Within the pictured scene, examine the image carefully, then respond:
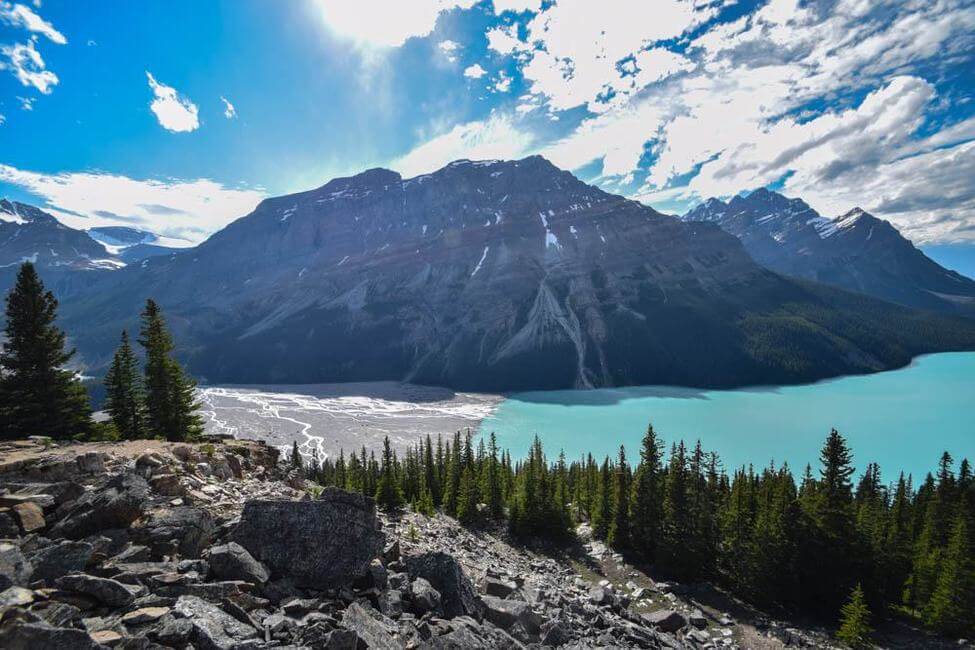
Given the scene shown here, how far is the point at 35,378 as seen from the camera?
27297 millimetres

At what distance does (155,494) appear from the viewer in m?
14.9

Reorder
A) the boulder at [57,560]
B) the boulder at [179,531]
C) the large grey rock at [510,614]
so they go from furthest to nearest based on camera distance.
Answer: the large grey rock at [510,614] < the boulder at [179,531] < the boulder at [57,560]

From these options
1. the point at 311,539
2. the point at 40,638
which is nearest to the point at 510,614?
the point at 311,539

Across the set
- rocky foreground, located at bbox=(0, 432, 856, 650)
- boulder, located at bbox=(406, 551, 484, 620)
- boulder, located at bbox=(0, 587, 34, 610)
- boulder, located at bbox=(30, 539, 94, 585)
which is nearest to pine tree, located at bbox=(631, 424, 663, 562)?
rocky foreground, located at bbox=(0, 432, 856, 650)

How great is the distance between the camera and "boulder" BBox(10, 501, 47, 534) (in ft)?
35.7

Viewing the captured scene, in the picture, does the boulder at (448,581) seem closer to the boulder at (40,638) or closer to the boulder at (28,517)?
the boulder at (40,638)

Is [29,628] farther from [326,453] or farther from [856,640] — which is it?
[326,453]

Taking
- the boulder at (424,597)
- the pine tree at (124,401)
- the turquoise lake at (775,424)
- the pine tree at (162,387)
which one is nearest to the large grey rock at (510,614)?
the boulder at (424,597)

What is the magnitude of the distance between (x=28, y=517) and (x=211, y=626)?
651cm

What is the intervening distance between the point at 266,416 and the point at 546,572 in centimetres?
15703

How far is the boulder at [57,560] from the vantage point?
356 inches

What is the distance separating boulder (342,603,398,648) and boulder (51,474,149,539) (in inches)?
251

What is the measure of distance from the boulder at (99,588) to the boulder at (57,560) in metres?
0.52

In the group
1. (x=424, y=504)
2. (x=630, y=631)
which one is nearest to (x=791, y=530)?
(x=630, y=631)
